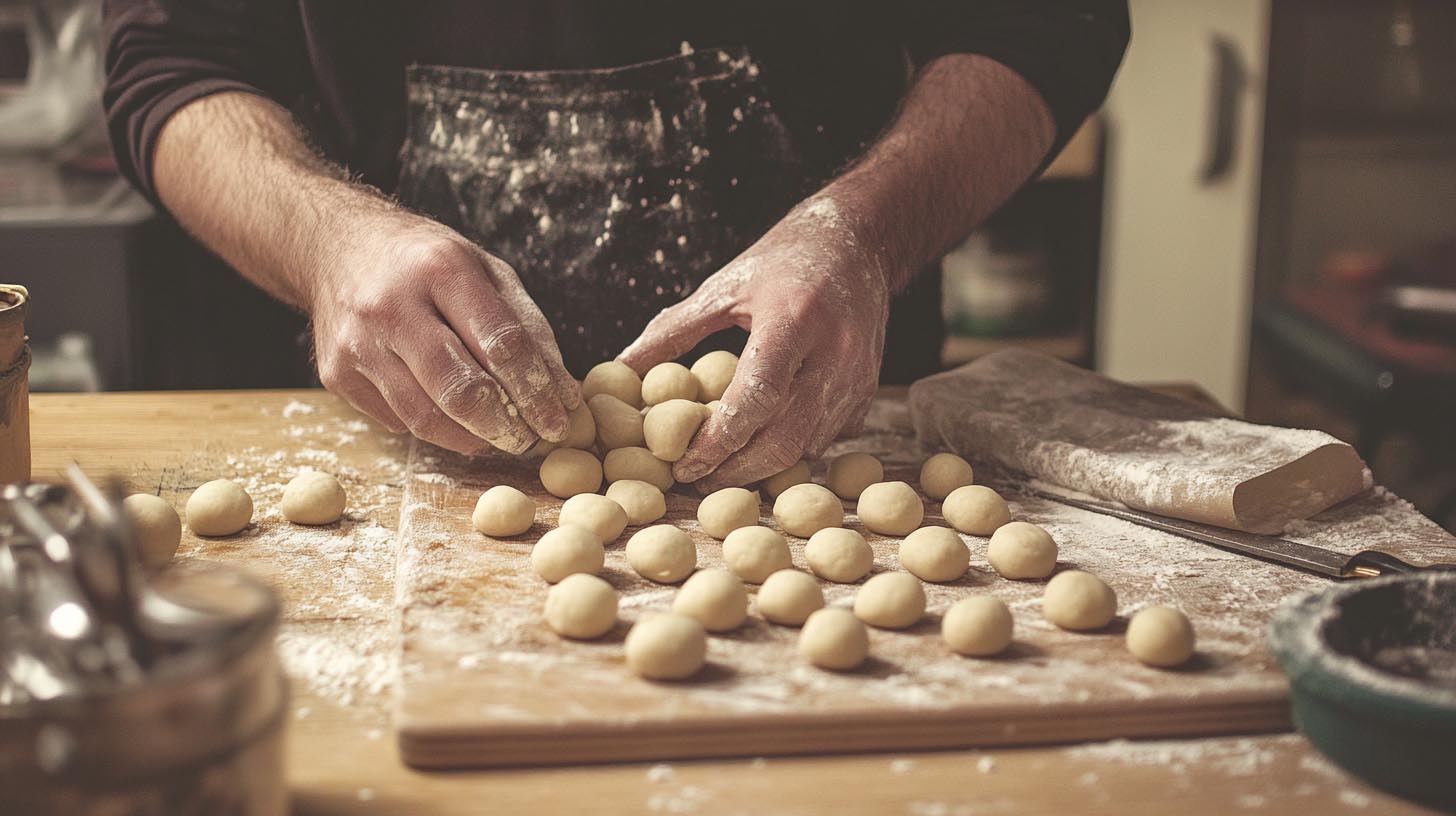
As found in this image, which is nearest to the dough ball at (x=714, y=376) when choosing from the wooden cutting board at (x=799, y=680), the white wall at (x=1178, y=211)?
the wooden cutting board at (x=799, y=680)

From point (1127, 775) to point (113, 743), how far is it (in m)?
0.60

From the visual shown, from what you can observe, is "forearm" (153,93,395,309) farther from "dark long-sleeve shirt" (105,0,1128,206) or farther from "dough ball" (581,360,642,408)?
"dough ball" (581,360,642,408)

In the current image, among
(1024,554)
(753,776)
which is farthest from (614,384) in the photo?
(753,776)

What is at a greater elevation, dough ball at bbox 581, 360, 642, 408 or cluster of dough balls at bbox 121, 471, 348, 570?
dough ball at bbox 581, 360, 642, 408

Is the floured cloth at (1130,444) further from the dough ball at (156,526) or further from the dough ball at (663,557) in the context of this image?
the dough ball at (156,526)

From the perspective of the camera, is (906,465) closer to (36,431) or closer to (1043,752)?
(1043,752)

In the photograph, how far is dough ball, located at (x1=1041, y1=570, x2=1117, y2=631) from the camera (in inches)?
40.8

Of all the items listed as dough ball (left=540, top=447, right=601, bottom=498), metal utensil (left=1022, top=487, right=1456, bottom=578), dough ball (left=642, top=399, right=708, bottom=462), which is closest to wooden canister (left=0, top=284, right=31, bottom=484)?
dough ball (left=540, top=447, right=601, bottom=498)

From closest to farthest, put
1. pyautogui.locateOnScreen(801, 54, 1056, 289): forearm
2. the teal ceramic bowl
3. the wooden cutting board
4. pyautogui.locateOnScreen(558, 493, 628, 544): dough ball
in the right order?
the teal ceramic bowl < the wooden cutting board < pyautogui.locateOnScreen(558, 493, 628, 544): dough ball < pyautogui.locateOnScreen(801, 54, 1056, 289): forearm

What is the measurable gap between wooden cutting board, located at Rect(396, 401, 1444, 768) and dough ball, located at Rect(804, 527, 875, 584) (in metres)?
0.01

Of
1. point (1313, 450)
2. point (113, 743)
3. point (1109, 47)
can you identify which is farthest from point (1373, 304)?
point (113, 743)

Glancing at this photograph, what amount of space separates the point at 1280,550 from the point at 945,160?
26.8 inches

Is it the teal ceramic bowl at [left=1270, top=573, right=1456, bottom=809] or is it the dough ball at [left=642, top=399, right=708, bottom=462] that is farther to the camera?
the dough ball at [left=642, top=399, right=708, bottom=462]

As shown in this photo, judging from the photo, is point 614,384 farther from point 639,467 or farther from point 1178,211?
point 1178,211
